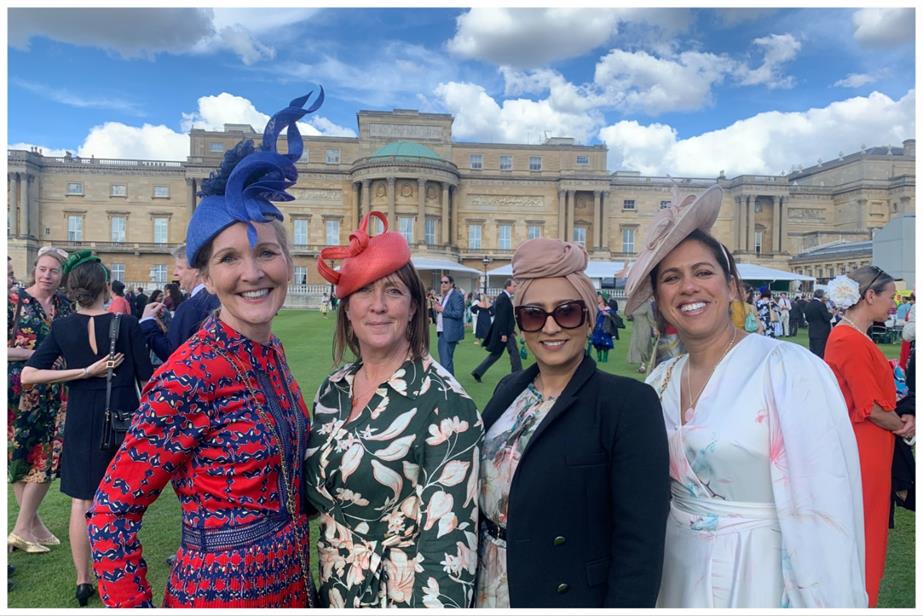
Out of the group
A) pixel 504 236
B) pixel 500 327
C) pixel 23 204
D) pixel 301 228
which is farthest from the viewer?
pixel 504 236

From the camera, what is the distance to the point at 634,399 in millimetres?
1812

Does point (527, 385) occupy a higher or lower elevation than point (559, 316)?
lower

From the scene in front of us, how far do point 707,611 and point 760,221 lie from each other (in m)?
59.9

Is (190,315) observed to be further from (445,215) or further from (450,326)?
(445,215)

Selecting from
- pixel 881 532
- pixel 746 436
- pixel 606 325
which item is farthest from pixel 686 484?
pixel 606 325

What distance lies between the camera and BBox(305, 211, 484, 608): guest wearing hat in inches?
71.5

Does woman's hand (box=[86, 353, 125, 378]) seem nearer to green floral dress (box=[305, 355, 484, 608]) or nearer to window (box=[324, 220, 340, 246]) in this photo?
green floral dress (box=[305, 355, 484, 608])

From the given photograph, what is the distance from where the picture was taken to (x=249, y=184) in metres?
2.00

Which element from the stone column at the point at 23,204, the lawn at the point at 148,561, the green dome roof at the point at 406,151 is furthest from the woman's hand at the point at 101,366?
the stone column at the point at 23,204

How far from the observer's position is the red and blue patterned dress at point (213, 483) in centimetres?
170

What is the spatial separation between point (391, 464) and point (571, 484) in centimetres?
54

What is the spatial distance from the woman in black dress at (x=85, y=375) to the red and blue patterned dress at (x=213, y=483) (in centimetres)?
238

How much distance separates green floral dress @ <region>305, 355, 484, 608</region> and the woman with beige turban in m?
0.13

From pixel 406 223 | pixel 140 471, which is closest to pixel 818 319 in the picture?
pixel 140 471
